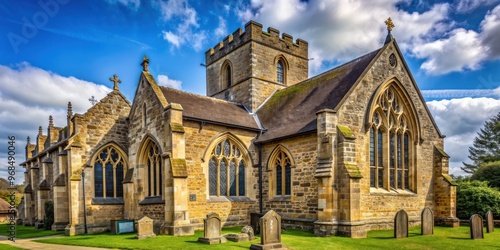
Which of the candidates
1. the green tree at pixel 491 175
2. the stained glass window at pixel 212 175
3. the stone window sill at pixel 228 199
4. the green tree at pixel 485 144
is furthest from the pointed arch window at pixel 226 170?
the green tree at pixel 485 144

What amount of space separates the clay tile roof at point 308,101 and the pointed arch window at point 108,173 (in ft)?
31.4

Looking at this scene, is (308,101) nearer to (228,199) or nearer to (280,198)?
(280,198)

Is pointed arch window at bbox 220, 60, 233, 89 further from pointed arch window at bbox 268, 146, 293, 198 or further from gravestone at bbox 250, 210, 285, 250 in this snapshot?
gravestone at bbox 250, 210, 285, 250

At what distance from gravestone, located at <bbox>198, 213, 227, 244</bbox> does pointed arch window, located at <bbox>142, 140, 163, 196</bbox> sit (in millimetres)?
5917

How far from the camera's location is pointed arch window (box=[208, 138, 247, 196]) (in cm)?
1948

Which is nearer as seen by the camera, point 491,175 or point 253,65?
point 253,65

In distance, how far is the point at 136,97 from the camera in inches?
845

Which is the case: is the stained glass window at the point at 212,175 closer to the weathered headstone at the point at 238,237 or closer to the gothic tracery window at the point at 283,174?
the gothic tracery window at the point at 283,174

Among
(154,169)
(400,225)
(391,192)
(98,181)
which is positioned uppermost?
(154,169)

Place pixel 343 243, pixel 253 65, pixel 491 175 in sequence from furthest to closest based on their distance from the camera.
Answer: pixel 491 175
pixel 253 65
pixel 343 243

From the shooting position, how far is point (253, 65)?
26859mm

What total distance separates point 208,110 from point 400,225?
12249 mm

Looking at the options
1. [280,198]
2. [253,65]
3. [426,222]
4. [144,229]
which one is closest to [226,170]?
[280,198]

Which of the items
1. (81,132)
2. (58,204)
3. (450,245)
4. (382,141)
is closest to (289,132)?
(382,141)
